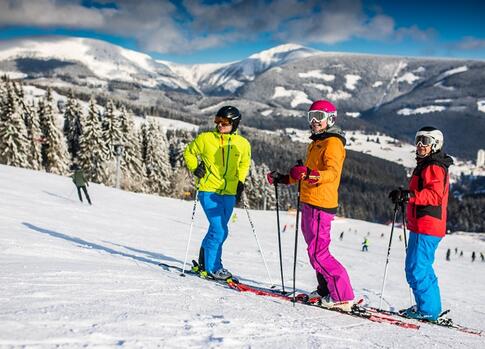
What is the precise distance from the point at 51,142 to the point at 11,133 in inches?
179

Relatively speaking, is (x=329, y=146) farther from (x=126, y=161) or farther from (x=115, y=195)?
(x=126, y=161)

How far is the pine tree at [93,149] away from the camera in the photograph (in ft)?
135

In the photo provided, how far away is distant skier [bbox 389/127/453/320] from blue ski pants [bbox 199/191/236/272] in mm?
2341

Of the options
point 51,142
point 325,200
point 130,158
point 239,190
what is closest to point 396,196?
point 325,200

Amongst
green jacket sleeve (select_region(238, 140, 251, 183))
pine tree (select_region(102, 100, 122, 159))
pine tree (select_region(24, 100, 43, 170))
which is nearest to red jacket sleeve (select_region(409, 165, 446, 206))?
green jacket sleeve (select_region(238, 140, 251, 183))

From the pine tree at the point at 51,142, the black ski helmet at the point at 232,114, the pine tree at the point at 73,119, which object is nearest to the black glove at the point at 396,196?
the black ski helmet at the point at 232,114

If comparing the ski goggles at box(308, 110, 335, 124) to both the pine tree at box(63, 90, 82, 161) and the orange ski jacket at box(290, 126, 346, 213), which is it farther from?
the pine tree at box(63, 90, 82, 161)

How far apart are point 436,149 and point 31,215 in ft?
36.2

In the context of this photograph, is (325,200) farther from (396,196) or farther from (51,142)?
(51,142)

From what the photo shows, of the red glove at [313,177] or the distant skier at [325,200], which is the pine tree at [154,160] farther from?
the red glove at [313,177]

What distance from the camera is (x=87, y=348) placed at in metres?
2.82

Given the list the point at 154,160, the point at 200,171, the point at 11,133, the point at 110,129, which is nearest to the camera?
the point at 200,171

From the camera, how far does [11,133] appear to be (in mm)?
36562

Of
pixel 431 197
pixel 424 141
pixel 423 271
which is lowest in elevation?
pixel 423 271
